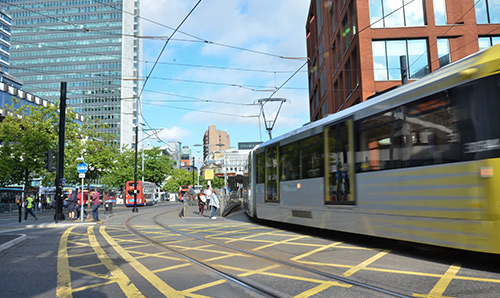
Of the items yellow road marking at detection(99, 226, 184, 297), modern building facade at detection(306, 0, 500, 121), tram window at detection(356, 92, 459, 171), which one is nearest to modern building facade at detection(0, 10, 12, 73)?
modern building facade at detection(306, 0, 500, 121)

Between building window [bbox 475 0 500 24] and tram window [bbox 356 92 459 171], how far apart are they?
18924 mm

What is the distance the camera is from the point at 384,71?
22.8 meters

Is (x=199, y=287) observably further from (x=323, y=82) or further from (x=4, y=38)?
(x=4, y=38)

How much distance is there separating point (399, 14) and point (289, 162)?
15.6m

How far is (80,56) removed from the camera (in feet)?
380

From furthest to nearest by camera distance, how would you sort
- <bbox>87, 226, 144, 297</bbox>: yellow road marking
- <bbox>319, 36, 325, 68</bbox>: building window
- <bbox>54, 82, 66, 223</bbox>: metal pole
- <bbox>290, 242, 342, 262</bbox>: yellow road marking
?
<bbox>319, 36, 325, 68</bbox>: building window < <bbox>54, 82, 66, 223</bbox>: metal pole < <bbox>290, 242, 342, 262</bbox>: yellow road marking < <bbox>87, 226, 144, 297</bbox>: yellow road marking

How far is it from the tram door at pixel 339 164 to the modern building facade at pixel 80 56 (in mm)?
109479

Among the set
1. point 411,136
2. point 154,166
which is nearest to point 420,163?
point 411,136

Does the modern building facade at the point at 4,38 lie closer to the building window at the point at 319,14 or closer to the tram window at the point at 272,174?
the building window at the point at 319,14

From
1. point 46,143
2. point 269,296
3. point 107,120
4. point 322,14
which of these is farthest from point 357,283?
point 107,120

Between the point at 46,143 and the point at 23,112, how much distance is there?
4.95 m

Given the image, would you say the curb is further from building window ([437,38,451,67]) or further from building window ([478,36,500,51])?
building window ([478,36,500,51])

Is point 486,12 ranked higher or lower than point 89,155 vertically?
higher

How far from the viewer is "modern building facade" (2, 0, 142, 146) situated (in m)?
114
